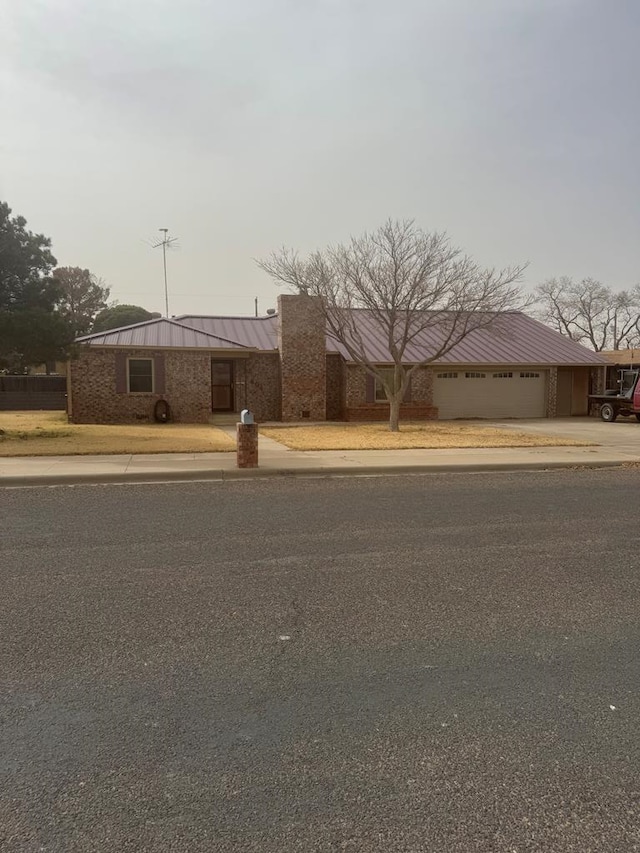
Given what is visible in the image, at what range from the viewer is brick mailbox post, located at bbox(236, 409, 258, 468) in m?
11.2

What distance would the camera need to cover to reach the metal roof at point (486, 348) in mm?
25594

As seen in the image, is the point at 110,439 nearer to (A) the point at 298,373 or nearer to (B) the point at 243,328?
(A) the point at 298,373

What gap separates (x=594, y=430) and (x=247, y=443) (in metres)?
14.0

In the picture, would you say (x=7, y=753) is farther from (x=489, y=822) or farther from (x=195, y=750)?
(x=489, y=822)

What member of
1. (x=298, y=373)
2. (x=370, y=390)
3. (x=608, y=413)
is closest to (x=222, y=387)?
(x=298, y=373)

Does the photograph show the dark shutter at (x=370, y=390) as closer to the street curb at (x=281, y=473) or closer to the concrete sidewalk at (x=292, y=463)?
the concrete sidewalk at (x=292, y=463)

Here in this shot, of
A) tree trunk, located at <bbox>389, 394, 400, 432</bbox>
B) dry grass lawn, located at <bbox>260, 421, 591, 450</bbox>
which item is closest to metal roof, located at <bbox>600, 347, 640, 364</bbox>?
dry grass lawn, located at <bbox>260, 421, 591, 450</bbox>

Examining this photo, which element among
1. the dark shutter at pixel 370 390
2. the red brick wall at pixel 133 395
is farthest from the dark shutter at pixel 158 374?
the dark shutter at pixel 370 390

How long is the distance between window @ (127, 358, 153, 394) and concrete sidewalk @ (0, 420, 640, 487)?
8807 mm

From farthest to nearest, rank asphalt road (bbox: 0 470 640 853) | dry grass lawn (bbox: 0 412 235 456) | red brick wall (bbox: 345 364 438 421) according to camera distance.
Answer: red brick wall (bbox: 345 364 438 421) < dry grass lawn (bbox: 0 412 235 456) < asphalt road (bbox: 0 470 640 853)

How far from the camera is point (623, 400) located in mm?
24609

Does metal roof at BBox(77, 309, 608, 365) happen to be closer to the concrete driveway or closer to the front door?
the front door

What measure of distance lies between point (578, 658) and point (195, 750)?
7.47 feet

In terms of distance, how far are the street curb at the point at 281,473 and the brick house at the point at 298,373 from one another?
10304mm
